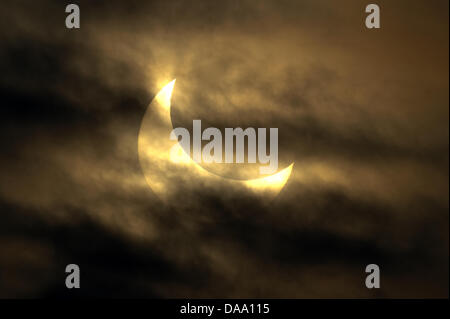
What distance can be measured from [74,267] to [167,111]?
8.86 ft

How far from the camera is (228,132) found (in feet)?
32.5

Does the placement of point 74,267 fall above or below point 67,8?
below

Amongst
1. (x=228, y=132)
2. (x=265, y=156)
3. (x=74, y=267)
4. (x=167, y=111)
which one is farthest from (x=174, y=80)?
(x=74, y=267)

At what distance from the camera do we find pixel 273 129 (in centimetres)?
1005

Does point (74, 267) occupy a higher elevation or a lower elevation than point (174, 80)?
lower

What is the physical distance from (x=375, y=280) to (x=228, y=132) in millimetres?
3122

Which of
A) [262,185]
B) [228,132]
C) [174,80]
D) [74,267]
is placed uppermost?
[174,80]
